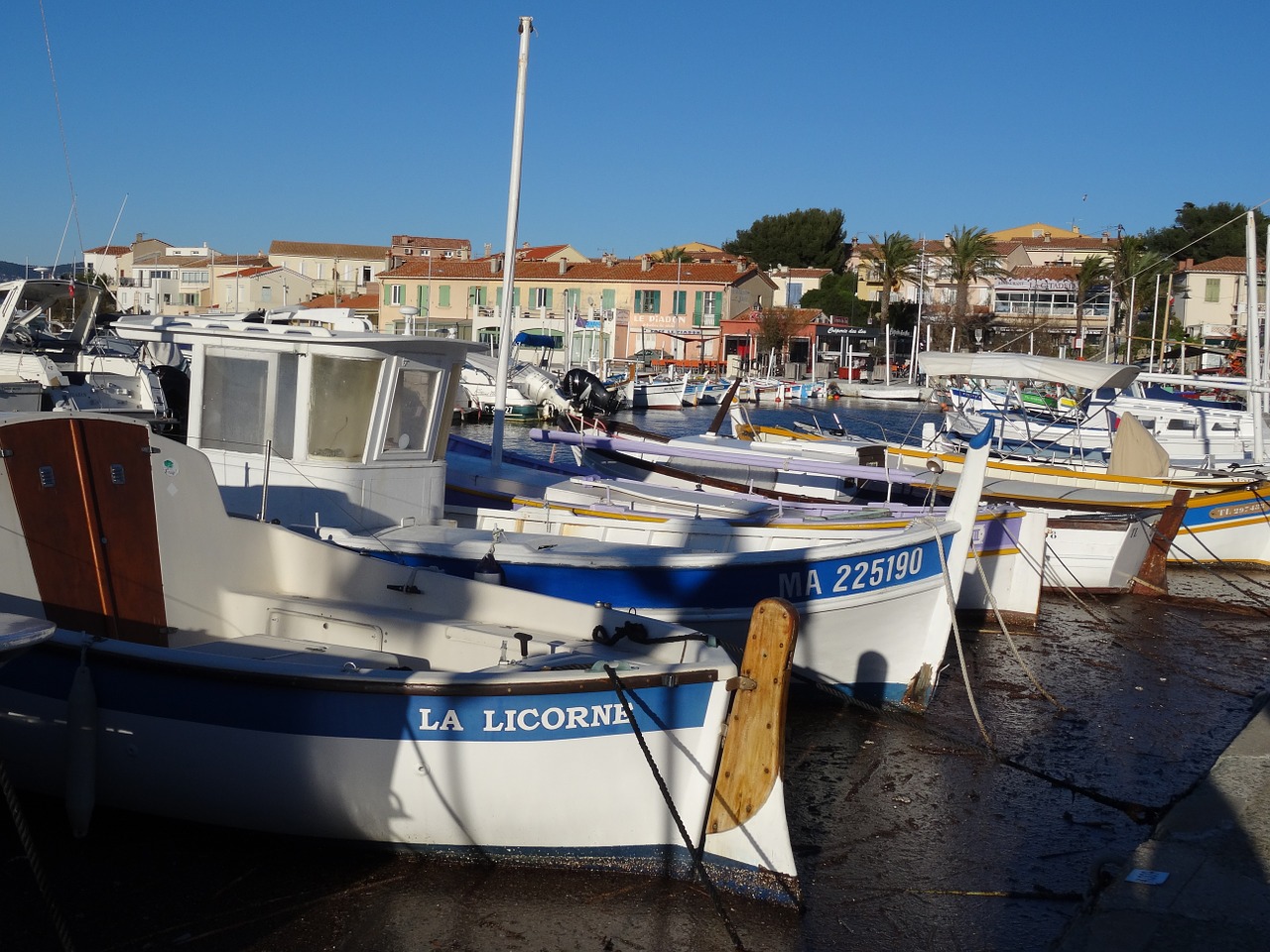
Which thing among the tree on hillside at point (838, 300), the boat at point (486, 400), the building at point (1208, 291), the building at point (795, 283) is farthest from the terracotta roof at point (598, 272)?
the building at point (1208, 291)

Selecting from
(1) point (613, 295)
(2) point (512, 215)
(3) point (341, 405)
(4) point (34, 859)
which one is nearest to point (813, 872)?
(4) point (34, 859)

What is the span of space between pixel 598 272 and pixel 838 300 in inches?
766

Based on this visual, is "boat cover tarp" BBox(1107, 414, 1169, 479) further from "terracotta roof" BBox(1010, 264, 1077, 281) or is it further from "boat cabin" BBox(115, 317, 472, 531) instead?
"terracotta roof" BBox(1010, 264, 1077, 281)

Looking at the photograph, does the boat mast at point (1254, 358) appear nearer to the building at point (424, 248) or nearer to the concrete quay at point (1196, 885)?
the concrete quay at point (1196, 885)

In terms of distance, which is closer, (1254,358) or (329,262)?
(1254,358)

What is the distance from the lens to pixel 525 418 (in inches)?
1821

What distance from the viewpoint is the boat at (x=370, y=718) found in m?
6.46

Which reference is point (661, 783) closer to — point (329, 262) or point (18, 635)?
point (18, 635)

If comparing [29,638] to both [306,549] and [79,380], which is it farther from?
[79,380]

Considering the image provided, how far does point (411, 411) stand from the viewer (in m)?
10.4

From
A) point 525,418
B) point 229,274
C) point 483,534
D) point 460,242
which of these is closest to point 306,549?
point 483,534

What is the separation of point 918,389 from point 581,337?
19.0m

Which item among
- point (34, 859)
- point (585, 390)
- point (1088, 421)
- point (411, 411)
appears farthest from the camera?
point (585, 390)

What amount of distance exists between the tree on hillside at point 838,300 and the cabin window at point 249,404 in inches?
2952
